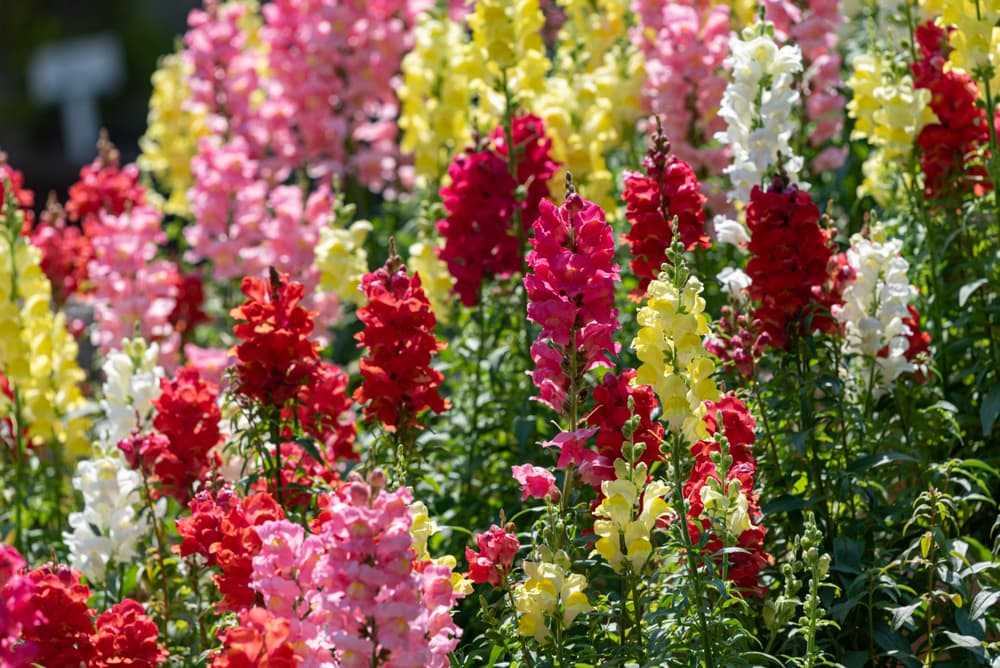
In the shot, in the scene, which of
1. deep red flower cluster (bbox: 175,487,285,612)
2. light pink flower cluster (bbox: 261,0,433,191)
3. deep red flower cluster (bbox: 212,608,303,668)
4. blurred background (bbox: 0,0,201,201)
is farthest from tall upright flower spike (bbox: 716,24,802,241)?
blurred background (bbox: 0,0,201,201)

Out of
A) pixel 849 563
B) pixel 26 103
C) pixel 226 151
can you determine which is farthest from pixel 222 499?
pixel 26 103

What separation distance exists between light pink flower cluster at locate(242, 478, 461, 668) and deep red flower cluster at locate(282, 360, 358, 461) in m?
1.19

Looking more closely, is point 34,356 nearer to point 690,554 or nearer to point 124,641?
point 124,641

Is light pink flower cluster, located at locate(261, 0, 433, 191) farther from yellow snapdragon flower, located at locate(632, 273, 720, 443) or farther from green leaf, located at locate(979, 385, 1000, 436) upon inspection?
yellow snapdragon flower, located at locate(632, 273, 720, 443)

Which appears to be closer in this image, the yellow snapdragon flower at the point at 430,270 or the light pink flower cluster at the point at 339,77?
the yellow snapdragon flower at the point at 430,270

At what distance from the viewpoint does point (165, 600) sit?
469 centimetres

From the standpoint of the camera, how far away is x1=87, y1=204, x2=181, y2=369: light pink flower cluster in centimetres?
648

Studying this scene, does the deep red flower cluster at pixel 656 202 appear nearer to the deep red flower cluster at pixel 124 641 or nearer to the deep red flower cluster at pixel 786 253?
the deep red flower cluster at pixel 786 253

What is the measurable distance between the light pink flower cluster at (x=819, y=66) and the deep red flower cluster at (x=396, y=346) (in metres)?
2.43

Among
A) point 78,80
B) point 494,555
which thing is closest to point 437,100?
point 494,555

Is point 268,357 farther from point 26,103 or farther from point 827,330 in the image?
point 26,103

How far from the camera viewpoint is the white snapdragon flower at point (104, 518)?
15.5 ft

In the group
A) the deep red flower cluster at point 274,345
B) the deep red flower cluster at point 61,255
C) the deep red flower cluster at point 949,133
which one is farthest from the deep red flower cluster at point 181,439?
the deep red flower cluster at point 61,255

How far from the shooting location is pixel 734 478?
3.64 m
